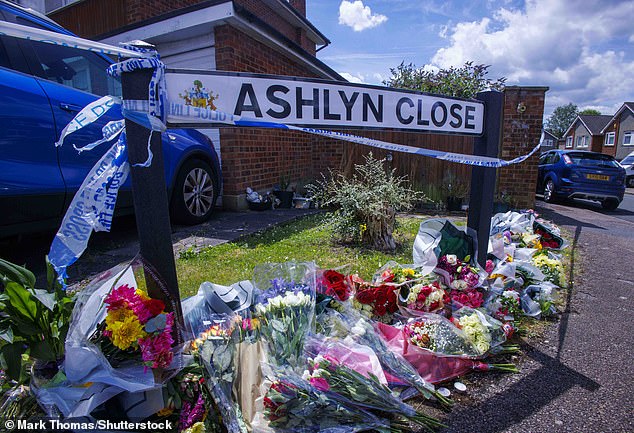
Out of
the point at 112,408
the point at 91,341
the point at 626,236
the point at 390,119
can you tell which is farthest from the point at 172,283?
the point at 626,236

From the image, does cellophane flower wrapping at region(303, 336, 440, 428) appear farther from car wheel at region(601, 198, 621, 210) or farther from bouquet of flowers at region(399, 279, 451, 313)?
car wheel at region(601, 198, 621, 210)

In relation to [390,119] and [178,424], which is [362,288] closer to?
[390,119]

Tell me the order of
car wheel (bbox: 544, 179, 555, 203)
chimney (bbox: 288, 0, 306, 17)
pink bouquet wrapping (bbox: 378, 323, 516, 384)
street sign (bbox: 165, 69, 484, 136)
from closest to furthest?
1. street sign (bbox: 165, 69, 484, 136)
2. pink bouquet wrapping (bbox: 378, 323, 516, 384)
3. car wheel (bbox: 544, 179, 555, 203)
4. chimney (bbox: 288, 0, 306, 17)

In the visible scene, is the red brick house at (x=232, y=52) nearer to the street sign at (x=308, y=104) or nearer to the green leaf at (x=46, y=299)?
the street sign at (x=308, y=104)

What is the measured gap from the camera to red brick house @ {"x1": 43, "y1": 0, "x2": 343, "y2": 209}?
6.01 m

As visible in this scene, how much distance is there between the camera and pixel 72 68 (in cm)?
353

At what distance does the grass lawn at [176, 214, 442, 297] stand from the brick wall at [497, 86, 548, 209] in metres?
3.94

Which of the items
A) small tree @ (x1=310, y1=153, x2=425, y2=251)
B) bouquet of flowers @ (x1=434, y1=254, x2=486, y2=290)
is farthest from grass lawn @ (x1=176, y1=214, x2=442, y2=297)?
bouquet of flowers @ (x1=434, y1=254, x2=486, y2=290)

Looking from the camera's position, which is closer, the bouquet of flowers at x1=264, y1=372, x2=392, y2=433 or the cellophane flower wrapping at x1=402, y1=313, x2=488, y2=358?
the bouquet of flowers at x1=264, y1=372, x2=392, y2=433

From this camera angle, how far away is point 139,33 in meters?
6.50

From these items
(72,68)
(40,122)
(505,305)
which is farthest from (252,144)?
(505,305)

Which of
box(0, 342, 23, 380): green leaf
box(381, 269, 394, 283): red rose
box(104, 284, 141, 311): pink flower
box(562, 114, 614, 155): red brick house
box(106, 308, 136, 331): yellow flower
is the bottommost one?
box(381, 269, 394, 283): red rose

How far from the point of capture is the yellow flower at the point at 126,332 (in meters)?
1.48

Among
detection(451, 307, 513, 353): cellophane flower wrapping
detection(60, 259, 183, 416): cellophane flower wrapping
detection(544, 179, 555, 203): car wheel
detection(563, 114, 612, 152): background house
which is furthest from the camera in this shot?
detection(563, 114, 612, 152): background house
